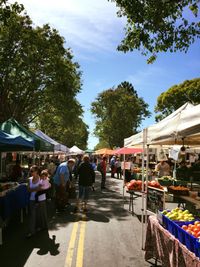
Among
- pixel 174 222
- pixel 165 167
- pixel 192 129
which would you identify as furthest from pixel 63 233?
pixel 165 167

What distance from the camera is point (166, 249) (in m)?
5.59

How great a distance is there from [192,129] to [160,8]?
15.2 feet

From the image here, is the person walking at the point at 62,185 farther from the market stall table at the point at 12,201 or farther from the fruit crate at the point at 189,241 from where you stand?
the fruit crate at the point at 189,241

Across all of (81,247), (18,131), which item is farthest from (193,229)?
(18,131)

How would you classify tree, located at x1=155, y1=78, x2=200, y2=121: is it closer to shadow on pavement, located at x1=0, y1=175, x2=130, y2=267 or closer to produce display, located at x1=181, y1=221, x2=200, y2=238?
shadow on pavement, located at x1=0, y1=175, x2=130, y2=267

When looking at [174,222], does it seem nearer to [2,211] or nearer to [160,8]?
[2,211]

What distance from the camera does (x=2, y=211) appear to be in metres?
8.77

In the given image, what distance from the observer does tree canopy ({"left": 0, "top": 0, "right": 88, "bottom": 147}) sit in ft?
85.7

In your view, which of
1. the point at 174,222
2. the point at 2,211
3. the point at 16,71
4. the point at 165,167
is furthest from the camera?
the point at 16,71

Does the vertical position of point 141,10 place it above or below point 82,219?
above

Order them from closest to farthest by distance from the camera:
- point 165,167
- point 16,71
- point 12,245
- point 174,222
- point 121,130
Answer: point 174,222, point 12,245, point 165,167, point 16,71, point 121,130

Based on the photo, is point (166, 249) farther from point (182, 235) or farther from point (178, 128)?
point (178, 128)

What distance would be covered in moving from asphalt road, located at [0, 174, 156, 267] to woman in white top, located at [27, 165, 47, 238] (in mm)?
279

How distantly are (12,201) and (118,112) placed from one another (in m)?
51.3
